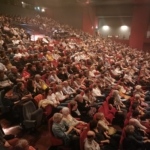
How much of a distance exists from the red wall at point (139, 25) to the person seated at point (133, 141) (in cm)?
1287

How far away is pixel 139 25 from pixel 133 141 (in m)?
13.5

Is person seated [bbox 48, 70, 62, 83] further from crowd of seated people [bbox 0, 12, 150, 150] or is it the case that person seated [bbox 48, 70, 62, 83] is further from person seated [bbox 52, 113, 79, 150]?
person seated [bbox 52, 113, 79, 150]

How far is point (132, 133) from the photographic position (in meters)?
2.87

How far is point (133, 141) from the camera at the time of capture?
9.14ft

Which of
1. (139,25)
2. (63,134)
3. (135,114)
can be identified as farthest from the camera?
(139,25)

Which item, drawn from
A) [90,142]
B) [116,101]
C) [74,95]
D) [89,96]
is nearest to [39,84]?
[74,95]

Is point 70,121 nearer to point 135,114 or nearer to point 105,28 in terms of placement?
point 135,114

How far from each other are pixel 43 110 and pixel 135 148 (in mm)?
1587

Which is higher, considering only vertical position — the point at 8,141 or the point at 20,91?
the point at 20,91

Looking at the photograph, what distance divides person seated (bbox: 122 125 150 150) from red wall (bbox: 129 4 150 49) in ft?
42.2

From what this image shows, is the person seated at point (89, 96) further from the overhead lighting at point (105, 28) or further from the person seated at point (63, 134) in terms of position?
the overhead lighting at point (105, 28)

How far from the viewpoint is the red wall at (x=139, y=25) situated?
47.1 ft

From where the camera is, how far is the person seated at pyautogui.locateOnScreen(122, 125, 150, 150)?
278 cm

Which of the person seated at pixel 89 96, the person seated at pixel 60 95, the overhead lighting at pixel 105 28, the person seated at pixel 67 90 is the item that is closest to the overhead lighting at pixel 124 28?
the overhead lighting at pixel 105 28
